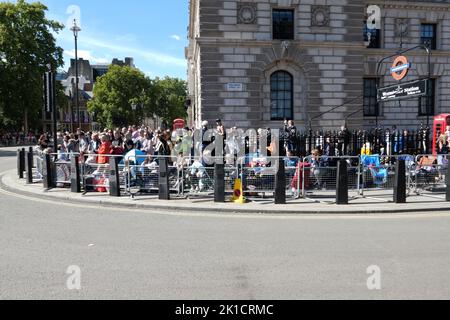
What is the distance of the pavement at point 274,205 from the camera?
1074 cm

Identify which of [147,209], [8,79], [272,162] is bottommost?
[147,209]

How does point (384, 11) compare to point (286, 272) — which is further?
point (384, 11)

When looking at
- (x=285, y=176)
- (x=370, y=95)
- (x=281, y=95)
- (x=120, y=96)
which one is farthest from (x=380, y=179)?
(x=120, y=96)

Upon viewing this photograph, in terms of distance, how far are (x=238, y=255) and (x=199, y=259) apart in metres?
0.65

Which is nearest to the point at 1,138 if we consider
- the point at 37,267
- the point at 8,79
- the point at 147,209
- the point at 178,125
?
the point at 8,79

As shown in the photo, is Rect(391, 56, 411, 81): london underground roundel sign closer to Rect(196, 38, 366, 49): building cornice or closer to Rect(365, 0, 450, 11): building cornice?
Rect(196, 38, 366, 49): building cornice

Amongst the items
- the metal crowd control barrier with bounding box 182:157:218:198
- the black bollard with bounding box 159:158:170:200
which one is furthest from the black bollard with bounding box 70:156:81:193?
the metal crowd control barrier with bounding box 182:157:218:198

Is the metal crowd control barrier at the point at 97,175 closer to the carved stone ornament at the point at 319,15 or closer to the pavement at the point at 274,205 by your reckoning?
the pavement at the point at 274,205

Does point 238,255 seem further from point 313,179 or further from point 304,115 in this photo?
point 304,115

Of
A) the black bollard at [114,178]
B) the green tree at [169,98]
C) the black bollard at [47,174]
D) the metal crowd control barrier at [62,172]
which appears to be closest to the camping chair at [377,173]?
the black bollard at [114,178]

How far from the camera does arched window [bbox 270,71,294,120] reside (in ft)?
80.5

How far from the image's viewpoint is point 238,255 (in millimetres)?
6504
